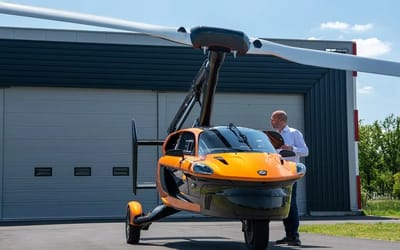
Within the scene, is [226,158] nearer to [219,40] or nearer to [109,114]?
[219,40]

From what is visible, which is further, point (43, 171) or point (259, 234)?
point (43, 171)

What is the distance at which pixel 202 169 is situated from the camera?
731 cm

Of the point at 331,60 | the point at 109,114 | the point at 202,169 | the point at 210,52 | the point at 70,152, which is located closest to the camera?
the point at 202,169

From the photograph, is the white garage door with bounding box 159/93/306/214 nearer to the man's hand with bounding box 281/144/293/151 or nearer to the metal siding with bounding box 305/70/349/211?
the metal siding with bounding box 305/70/349/211

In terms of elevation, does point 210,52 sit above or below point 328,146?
above

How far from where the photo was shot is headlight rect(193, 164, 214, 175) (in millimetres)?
7197

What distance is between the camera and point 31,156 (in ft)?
61.2

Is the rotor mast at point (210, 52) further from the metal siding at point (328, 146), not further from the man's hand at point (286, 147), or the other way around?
the metal siding at point (328, 146)

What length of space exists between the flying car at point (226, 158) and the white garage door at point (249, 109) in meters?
Result: 10.5

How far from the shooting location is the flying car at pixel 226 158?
698 centimetres

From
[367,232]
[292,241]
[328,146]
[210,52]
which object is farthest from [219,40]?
[328,146]

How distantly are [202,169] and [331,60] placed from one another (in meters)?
2.36

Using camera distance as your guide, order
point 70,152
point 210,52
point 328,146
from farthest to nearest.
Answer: point 328,146 → point 70,152 → point 210,52

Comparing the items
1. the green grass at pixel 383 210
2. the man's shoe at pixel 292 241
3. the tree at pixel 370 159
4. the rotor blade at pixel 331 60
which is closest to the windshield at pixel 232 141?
the rotor blade at pixel 331 60
